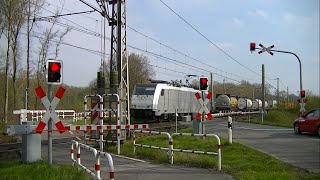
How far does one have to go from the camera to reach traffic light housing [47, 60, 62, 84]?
34.0ft

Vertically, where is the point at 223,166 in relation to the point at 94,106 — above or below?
below

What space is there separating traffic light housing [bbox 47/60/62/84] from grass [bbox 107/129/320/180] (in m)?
4.71

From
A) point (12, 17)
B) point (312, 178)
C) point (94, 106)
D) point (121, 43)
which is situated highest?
point (12, 17)

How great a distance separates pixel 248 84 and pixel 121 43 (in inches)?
3258

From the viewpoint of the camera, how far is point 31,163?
37.2 ft

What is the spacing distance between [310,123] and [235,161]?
1169cm

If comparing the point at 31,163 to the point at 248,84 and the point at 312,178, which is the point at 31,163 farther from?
the point at 248,84

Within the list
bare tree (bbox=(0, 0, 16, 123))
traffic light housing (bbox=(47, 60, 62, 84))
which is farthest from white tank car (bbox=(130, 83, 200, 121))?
traffic light housing (bbox=(47, 60, 62, 84))

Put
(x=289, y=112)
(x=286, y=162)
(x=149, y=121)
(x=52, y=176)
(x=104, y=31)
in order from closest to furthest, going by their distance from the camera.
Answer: (x=52, y=176) → (x=286, y=162) → (x=104, y=31) → (x=149, y=121) → (x=289, y=112)

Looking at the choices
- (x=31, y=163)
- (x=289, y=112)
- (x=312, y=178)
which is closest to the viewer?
(x=312, y=178)

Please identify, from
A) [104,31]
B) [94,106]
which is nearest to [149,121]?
[104,31]

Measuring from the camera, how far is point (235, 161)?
12.8 m

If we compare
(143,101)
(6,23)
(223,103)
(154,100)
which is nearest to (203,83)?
(154,100)

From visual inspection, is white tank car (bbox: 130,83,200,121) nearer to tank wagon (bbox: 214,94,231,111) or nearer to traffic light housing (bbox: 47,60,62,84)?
tank wagon (bbox: 214,94,231,111)
